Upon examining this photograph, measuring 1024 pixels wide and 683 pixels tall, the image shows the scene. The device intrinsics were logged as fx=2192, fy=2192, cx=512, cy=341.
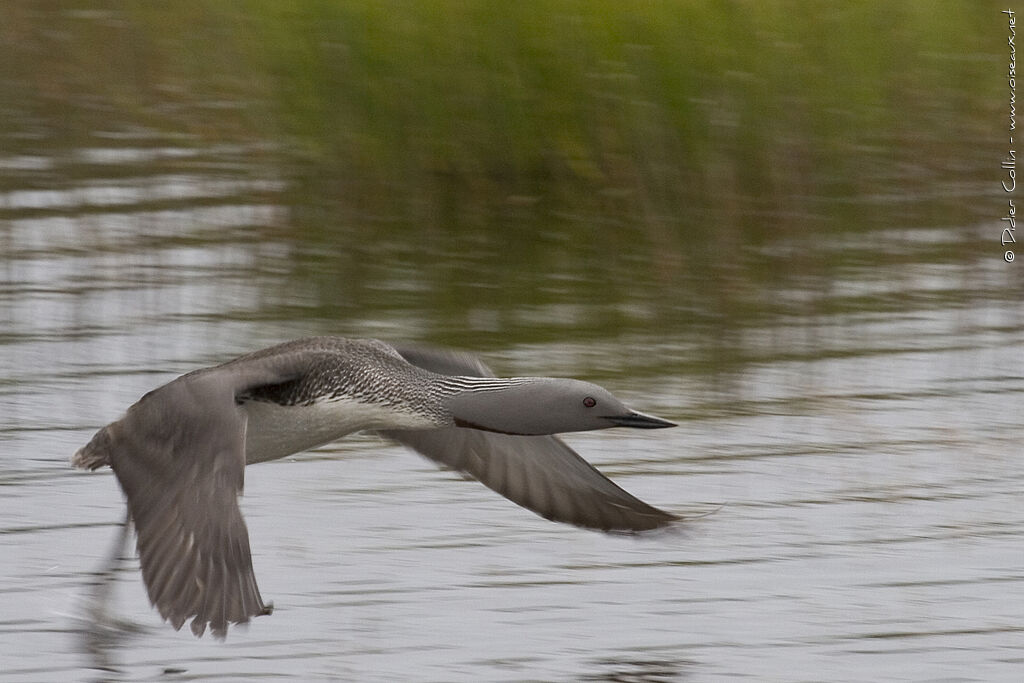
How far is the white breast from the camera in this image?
5.94 m

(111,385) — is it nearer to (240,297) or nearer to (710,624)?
(240,297)

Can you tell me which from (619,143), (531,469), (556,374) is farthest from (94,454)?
(619,143)

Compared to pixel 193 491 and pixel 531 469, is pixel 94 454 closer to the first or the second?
pixel 193 491

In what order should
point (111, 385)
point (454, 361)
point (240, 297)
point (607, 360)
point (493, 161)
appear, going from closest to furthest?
point (454, 361), point (111, 385), point (607, 360), point (240, 297), point (493, 161)

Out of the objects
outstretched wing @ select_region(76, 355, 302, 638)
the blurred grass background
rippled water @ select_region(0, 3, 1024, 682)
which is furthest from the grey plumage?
the blurred grass background

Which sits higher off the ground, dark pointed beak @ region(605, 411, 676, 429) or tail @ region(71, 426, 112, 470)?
dark pointed beak @ region(605, 411, 676, 429)

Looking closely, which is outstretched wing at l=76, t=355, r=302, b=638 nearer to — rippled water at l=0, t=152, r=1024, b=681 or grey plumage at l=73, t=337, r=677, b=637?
grey plumage at l=73, t=337, r=677, b=637

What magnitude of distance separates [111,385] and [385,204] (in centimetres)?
238

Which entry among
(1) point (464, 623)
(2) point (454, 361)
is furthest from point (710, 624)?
(2) point (454, 361)

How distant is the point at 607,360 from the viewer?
28.3 ft

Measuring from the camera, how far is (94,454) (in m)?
5.92

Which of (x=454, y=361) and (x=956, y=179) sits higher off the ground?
(x=956, y=179)

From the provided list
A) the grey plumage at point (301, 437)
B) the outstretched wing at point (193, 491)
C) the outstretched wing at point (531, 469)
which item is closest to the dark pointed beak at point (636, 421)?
the grey plumage at point (301, 437)

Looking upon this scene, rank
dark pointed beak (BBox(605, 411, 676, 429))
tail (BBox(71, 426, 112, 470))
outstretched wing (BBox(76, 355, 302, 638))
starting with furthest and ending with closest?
tail (BBox(71, 426, 112, 470)) < dark pointed beak (BBox(605, 411, 676, 429)) < outstretched wing (BBox(76, 355, 302, 638))
